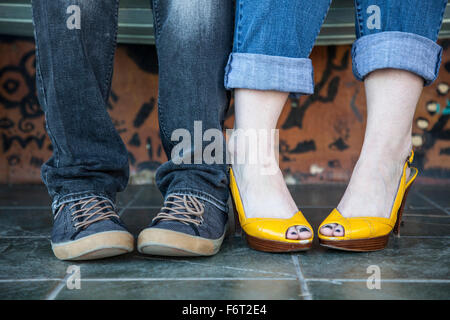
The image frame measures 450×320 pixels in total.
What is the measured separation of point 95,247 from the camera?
0.72 m

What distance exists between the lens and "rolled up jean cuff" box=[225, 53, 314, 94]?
0.79m

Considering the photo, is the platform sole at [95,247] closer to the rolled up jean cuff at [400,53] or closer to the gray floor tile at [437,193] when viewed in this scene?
the rolled up jean cuff at [400,53]

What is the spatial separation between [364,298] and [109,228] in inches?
16.5

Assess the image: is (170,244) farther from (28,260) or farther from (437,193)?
(437,193)

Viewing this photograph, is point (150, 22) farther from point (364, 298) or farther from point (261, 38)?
point (364, 298)

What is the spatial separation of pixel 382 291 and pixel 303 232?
0.19m

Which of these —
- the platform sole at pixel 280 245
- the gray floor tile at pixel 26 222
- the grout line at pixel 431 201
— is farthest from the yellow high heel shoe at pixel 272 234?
the grout line at pixel 431 201

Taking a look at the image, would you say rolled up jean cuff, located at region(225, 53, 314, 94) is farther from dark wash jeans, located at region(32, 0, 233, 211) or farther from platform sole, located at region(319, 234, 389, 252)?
platform sole, located at region(319, 234, 389, 252)

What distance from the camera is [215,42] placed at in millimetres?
835

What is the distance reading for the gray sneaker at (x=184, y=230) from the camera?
727 millimetres

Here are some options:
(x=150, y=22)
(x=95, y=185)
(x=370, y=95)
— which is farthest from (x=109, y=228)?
(x=150, y=22)

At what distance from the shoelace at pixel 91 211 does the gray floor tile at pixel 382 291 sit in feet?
1.25

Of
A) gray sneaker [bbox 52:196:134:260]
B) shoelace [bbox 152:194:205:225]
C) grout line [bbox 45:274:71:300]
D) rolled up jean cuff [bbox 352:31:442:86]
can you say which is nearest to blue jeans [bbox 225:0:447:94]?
rolled up jean cuff [bbox 352:31:442:86]
